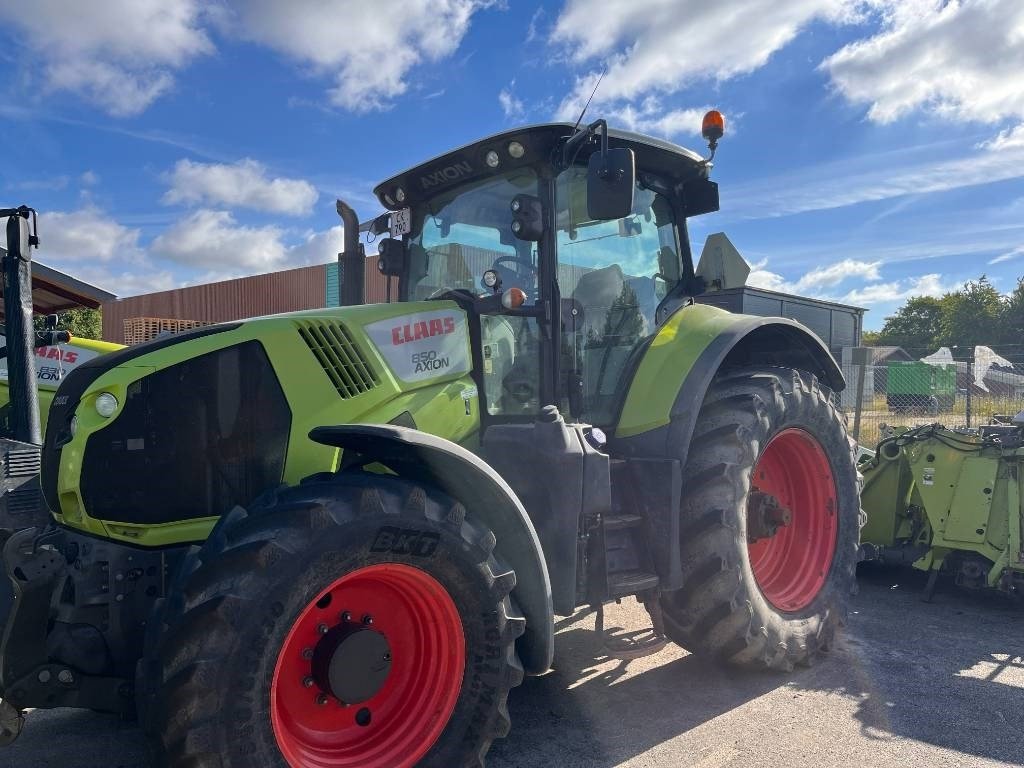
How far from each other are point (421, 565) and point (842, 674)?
8.43ft

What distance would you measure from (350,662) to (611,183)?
2.16 metres

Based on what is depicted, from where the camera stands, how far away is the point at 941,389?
18.9 meters

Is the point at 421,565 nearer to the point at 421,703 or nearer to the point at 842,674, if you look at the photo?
the point at 421,703

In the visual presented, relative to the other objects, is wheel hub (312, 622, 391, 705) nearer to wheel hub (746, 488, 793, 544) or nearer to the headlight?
the headlight

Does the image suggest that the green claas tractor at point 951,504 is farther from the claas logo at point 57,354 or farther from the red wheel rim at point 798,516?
the claas logo at point 57,354

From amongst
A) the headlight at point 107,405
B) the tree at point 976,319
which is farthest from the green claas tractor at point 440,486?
the tree at point 976,319

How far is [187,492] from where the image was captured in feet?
9.60

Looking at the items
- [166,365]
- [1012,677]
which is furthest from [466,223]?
[1012,677]

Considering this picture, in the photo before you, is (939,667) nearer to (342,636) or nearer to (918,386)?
(342,636)

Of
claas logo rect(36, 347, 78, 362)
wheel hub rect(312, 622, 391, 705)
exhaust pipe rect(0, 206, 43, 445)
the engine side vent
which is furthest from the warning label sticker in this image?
claas logo rect(36, 347, 78, 362)

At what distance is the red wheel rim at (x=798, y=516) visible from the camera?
4.65 meters

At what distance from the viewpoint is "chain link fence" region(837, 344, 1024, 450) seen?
11648 millimetres

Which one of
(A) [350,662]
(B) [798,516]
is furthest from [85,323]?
(A) [350,662]

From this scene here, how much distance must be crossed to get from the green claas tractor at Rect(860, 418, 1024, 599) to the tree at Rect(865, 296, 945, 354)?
60.5 meters
